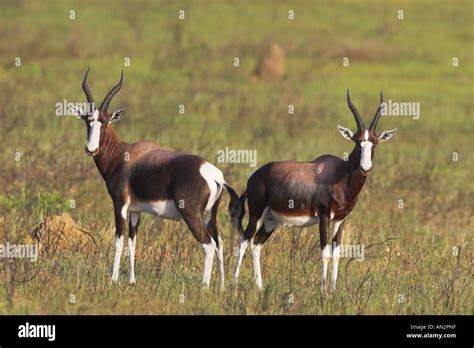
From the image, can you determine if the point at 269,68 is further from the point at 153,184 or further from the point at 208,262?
the point at 208,262

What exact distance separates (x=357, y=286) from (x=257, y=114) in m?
16.9

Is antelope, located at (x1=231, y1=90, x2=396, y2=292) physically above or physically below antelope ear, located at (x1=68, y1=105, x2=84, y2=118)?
below

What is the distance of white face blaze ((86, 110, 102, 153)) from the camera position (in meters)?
12.1

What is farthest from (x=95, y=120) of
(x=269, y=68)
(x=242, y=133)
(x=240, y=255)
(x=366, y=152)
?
(x=269, y=68)

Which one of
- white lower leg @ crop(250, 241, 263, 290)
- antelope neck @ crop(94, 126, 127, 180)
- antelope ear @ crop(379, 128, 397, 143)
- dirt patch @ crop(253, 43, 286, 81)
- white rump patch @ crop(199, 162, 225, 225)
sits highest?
dirt patch @ crop(253, 43, 286, 81)

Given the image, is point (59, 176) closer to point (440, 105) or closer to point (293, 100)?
point (293, 100)

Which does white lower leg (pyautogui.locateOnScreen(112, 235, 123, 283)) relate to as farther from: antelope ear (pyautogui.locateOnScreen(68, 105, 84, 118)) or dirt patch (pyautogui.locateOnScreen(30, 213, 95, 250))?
dirt patch (pyautogui.locateOnScreen(30, 213, 95, 250))

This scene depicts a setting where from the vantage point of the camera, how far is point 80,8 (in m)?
44.7

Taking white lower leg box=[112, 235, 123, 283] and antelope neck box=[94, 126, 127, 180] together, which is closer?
white lower leg box=[112, 235, 123, 283]

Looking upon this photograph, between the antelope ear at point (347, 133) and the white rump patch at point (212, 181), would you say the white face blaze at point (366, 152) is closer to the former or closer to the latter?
the antelope ear at point (347, 133)

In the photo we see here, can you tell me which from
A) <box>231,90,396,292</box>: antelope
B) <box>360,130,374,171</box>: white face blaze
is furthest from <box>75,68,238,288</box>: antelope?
<box>360,130,374,171</box>: white face blaze

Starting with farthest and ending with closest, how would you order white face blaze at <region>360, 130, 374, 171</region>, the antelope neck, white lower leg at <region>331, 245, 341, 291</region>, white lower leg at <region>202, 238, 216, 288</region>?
the antelope neck, white lower leg at <region>331, 245, 341, 291</region>, white lower leg at <region>202, 238, 216, 288</region>, white face blaze at <region>360, 130, 374, 171</region>

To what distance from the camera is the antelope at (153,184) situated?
11.8 m

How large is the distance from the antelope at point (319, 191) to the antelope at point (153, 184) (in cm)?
Answer: 33
